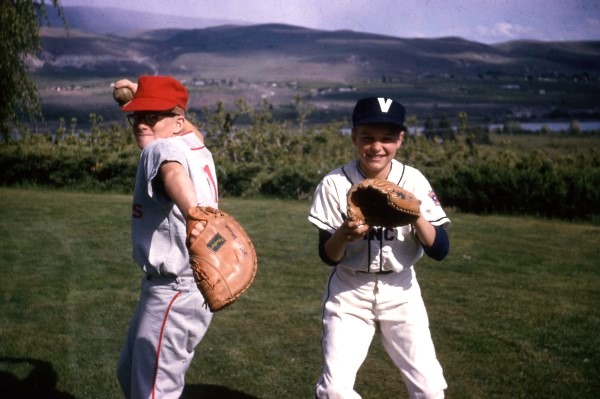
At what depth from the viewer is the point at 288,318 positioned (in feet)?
21.1

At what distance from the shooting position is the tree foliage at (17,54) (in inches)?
451

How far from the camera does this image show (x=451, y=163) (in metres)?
16.4

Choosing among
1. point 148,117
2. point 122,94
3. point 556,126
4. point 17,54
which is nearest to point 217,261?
point 148,117

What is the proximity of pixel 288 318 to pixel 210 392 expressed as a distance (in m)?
1.91

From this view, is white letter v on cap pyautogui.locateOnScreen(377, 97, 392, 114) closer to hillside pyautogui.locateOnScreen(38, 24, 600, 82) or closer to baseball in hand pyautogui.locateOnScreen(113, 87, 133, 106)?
baseball in hand pyautogui.locateOnScreen(113, 87, 133, 106)

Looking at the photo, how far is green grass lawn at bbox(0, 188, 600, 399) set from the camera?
15.7 feet

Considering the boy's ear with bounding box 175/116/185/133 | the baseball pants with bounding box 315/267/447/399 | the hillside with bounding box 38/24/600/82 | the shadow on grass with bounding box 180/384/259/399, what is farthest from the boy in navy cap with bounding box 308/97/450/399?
the hillside with bounding box 38/24/600/82

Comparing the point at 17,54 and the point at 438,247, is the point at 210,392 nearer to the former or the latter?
the point at 438,247

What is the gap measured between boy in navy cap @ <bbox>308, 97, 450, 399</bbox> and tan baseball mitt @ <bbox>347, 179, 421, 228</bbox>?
158mm

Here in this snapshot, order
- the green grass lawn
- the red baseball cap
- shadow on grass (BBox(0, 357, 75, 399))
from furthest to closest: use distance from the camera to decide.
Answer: the green grass lawn
shadow on grass (BBox(0, 357, 75, 399))
the red baseball cap

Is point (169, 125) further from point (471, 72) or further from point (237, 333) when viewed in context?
point (471, 72)

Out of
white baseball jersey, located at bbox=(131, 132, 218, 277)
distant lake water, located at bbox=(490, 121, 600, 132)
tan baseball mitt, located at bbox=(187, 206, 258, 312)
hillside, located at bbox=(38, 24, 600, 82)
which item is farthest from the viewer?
hillside, located at bbox=(38, 24, 600, 82)

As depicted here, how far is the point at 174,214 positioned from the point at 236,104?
18871mm

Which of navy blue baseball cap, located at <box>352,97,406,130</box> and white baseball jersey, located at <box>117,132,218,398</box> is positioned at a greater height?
navy blue baseball cap, located at <box>352,97,406,130</box>
